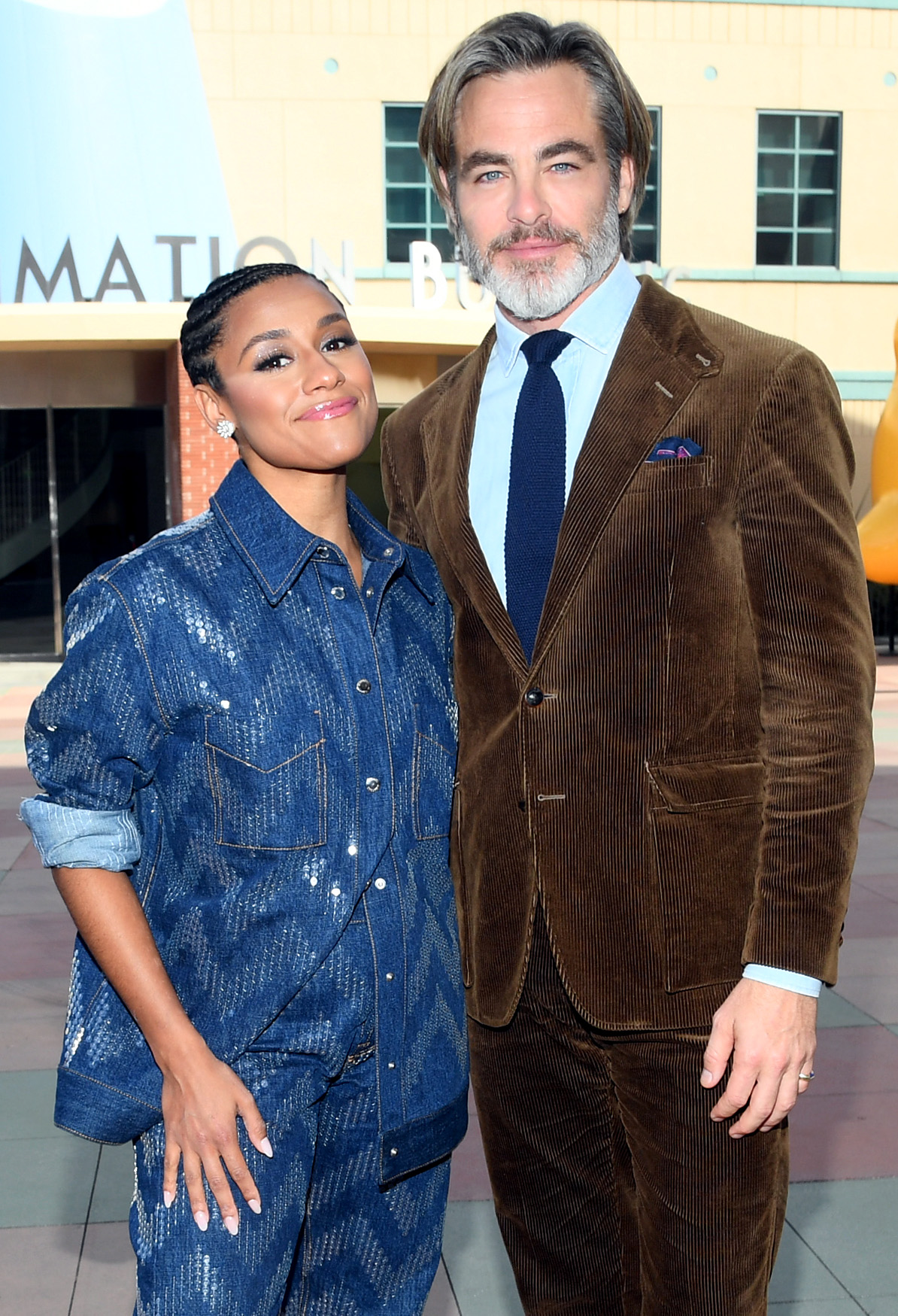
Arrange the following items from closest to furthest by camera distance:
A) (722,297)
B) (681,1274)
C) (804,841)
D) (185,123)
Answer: (804,841), (681,1274), (185,123), (722,297)

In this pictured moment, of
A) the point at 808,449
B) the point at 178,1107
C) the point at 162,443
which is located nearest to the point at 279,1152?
the point at 178,1107

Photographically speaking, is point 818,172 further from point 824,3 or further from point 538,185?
point 538,185

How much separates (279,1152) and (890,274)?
20227mm

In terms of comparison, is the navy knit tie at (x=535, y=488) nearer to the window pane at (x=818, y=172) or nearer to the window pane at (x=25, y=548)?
the window pane at (x=25, y=548)

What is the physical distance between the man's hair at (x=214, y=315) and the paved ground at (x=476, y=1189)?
252 centimetres

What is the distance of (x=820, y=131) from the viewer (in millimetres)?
20203

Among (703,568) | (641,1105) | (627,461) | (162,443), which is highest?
(162,443)

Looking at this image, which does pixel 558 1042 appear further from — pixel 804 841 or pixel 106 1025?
pixel 106 1025

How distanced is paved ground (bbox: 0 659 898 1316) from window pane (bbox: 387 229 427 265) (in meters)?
14.5

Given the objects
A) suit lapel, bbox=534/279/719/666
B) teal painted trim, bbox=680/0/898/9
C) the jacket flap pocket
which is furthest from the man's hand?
teal painted trim, bbox=680/0/898/9

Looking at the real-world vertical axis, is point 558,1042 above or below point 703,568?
below

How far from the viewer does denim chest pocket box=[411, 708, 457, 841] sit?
251 centimetres

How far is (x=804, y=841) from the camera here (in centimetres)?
244

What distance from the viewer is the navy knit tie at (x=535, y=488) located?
2.64 metres
